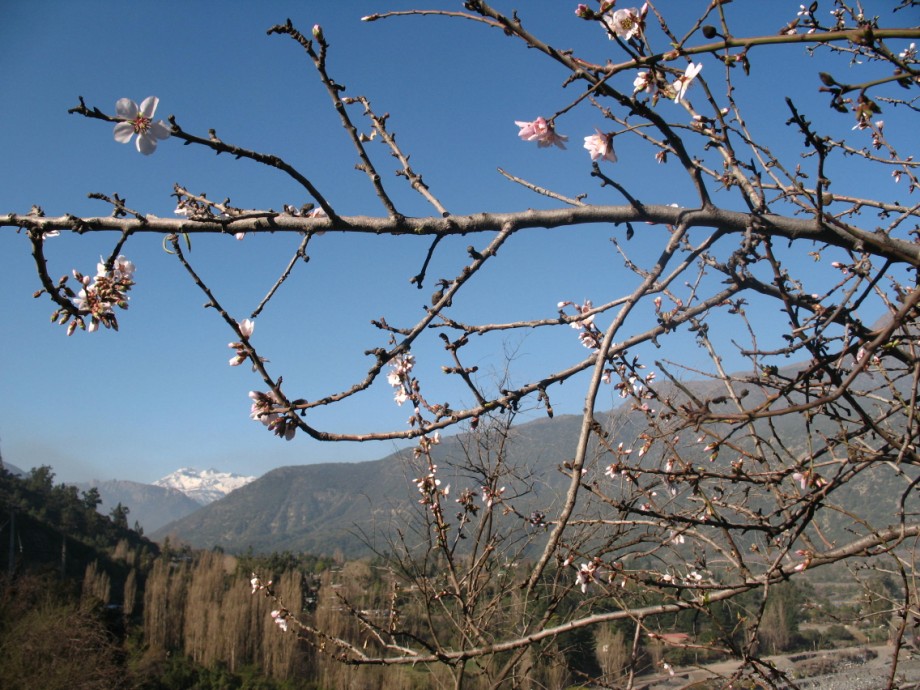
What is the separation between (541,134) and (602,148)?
17cm

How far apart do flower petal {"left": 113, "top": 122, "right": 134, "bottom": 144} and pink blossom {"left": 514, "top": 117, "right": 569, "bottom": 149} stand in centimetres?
97

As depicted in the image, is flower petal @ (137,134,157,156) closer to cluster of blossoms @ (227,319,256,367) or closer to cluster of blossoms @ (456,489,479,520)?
cluster of blossoms @ (227,319,256,367)

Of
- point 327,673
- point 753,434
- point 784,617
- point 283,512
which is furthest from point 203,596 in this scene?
point 283,512

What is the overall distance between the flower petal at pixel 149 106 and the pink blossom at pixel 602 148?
109 cm

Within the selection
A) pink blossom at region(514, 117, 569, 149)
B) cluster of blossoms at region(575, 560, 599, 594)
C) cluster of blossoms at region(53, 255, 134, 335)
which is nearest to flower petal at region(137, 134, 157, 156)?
cluster of blossoms at region(53, 255, 134, 335)

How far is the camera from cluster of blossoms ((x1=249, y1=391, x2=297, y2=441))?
139 centimetres

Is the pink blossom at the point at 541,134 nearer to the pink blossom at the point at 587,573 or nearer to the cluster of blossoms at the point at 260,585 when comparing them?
the pink blossom at the point at 587,573

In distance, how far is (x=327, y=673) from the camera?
25.1 meters

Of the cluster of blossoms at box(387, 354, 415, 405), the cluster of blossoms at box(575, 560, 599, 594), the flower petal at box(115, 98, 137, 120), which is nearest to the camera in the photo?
the flower petal at box(115, 98, 137, 120)

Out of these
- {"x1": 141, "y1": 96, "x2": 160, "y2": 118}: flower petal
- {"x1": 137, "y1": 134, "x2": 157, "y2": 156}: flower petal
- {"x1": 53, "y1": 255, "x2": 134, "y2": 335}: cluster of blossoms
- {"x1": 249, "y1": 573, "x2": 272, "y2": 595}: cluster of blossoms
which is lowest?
{"x1": 249, "y1": 573, "x2": 272, "y2": 595}: cluster of blossoms

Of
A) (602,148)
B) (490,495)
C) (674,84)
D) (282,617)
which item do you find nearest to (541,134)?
(602,148)

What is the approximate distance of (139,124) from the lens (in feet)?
4.50

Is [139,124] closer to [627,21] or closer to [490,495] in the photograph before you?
[627,21]

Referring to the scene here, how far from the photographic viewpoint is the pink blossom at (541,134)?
5.40ft
